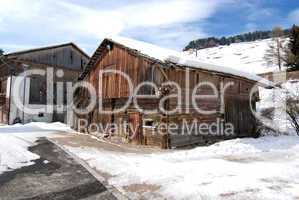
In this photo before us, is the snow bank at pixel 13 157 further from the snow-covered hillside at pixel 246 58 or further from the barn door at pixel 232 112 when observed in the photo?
the snow-covered hillside at pixel 246 58

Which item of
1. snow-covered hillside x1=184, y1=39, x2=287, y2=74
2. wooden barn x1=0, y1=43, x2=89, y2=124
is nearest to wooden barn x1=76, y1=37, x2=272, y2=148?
wooden barn x1=0, y1=43, x2=89, y2=124

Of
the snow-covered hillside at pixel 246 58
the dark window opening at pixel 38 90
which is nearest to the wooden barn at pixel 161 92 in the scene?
the dark window opening at pixel 38 90

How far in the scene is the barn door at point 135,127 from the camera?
651 inches

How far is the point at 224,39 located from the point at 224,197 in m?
136

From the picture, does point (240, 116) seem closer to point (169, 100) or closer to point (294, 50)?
point (169, 100)

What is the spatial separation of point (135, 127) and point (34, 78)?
56.5ft

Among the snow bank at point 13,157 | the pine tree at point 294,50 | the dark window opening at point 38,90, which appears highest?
the pine tree at point 294,50

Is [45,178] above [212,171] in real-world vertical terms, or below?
below

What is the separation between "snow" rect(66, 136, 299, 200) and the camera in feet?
23.5

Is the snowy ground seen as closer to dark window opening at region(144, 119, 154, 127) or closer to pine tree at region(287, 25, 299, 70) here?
dark window opening at region(144, 119, 154, 127)

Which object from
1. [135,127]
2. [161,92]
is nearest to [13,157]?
[135,127]

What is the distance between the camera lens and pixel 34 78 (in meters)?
29.3

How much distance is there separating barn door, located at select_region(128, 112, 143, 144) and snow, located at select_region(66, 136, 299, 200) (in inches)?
124

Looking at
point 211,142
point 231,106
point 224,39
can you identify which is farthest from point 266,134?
point 224,39
